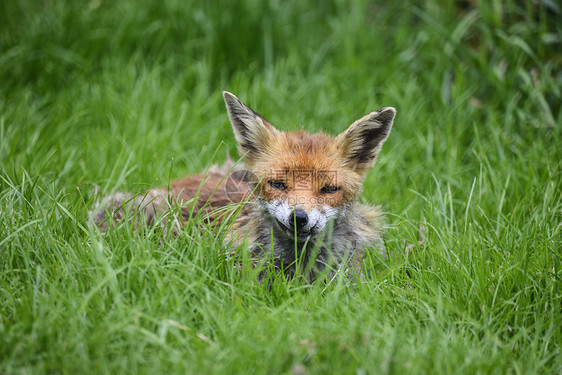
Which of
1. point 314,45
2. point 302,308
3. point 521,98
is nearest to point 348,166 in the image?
point 302,308

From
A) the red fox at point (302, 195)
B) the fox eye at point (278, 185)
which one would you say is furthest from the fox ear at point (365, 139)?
the fox eye at point (278, 185)

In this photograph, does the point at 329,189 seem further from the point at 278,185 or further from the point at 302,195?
the point at 278,185

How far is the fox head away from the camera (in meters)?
4.23

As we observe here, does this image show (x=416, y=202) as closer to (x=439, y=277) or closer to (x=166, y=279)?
(x=439, y=277)

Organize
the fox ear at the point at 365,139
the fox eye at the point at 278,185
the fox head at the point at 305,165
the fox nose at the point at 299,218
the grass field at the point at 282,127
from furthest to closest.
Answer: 1. the fox ear at the point at 365,139
2. the fox eye at the point at 278,185
3. the fox head at the point at 305,165
4. the fox nose at the point at 299,218
5. the grass field at the point at 282,127

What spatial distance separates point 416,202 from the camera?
5414 millimetres

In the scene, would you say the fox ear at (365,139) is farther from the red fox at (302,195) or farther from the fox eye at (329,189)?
the fox eye at (329,189)

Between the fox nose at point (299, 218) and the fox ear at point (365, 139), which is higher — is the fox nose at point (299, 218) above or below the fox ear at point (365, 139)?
below

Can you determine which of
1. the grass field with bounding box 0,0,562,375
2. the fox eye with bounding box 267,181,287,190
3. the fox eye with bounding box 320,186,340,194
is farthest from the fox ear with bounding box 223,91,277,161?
the fox eye with bounding box 320,186,340,194

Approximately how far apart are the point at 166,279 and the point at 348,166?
1.95 m

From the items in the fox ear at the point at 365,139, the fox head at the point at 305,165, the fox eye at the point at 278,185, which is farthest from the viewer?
the fox ear at the point at 365,139

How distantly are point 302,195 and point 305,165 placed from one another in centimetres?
30

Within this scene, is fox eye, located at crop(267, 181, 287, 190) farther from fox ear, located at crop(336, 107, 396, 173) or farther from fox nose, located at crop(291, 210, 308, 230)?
fox ear, located at crop(336, 107, 396, 173)

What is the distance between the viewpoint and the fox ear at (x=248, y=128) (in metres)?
4.64
